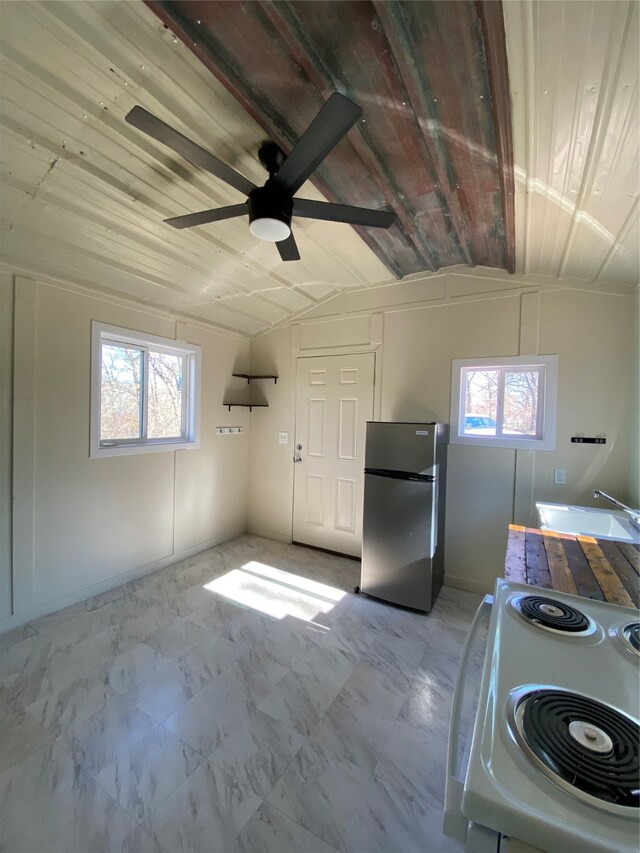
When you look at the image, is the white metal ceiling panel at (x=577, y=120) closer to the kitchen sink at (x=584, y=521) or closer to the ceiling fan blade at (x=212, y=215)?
the ceiling fan blade at (x=212, y=215)

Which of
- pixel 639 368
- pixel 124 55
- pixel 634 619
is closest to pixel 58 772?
pixel 634 619

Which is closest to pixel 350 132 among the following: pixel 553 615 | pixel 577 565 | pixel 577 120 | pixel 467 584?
pixel 577 120

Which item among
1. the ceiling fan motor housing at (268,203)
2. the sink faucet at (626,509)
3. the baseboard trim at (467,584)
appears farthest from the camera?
the baseboard trim at (467,584)

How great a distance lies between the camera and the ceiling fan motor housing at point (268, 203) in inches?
57.8

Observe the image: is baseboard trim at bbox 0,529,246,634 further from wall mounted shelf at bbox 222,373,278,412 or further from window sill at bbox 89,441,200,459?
wall mounted shelf at bbox 222,373,278,412

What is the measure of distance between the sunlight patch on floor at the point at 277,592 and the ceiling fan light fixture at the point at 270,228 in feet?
8.23

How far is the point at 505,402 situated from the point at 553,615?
2228mm

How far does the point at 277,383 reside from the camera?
13.1ft

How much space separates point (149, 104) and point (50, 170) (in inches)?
26.1

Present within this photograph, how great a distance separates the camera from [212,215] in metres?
1.59

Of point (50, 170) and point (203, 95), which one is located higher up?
point (203, 95)

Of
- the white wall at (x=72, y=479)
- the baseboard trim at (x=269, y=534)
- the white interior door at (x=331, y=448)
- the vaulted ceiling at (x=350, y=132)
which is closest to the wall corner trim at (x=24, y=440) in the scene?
the white wall at (x=72, y=479)

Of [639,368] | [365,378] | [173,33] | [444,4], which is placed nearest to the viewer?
[444,4]

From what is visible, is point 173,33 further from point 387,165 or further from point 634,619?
point 634,619
